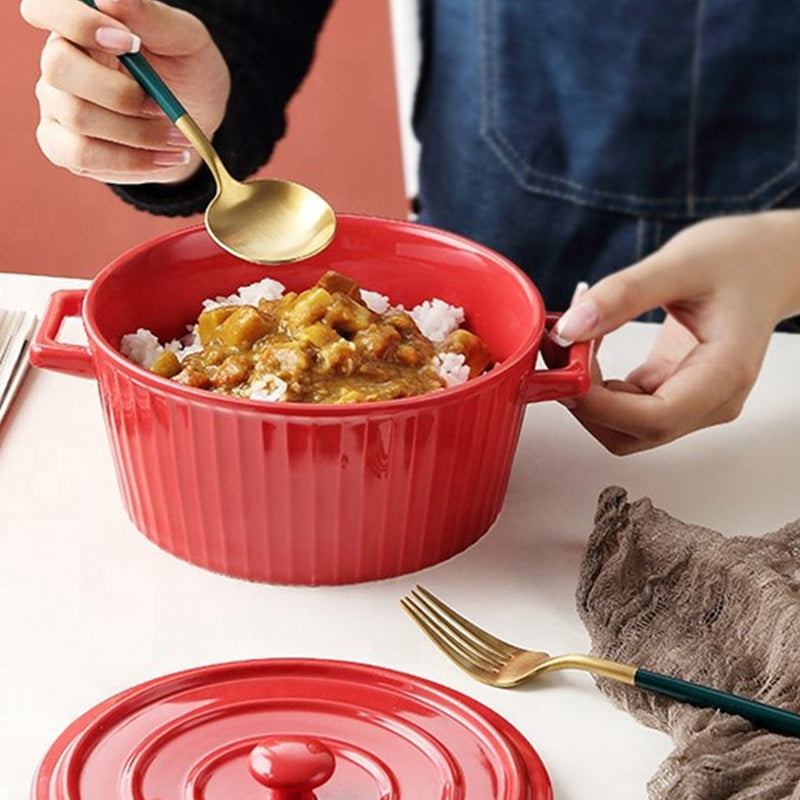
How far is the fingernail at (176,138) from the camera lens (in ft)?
4.50

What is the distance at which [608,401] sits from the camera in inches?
47.2

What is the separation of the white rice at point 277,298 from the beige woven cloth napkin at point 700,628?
15cm

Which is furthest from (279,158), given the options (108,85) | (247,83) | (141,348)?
(141,348)

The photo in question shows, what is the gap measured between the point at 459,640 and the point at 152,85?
51 centimetres

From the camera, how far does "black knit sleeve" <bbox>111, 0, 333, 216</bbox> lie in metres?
1.61

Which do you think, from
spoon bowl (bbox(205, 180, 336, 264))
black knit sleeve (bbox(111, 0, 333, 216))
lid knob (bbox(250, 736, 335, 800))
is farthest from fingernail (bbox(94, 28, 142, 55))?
lid knob (bbox(250, 736, 335, 800))

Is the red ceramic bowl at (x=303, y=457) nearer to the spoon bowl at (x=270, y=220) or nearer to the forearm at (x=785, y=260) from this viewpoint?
the spoon bowl at (x=270, y=220)

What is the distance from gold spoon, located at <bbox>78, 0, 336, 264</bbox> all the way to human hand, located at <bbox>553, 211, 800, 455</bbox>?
22 centimetres

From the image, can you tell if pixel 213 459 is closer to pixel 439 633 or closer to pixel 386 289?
pixel 439 633

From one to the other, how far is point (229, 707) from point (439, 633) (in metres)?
0.17

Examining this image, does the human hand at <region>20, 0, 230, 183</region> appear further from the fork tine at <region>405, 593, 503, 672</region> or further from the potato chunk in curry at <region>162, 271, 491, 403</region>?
the fork tine at <region>405, 593, 503, 672</region>

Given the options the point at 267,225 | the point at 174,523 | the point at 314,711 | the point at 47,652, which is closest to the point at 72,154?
the point at 267,225

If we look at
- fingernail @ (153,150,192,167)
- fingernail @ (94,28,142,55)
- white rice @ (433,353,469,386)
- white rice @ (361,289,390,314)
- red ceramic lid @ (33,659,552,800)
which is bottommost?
red ceramic lid @ (33,659,552,800)

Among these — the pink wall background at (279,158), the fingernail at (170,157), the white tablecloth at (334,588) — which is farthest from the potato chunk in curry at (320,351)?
the pink wall background at (279,158)
